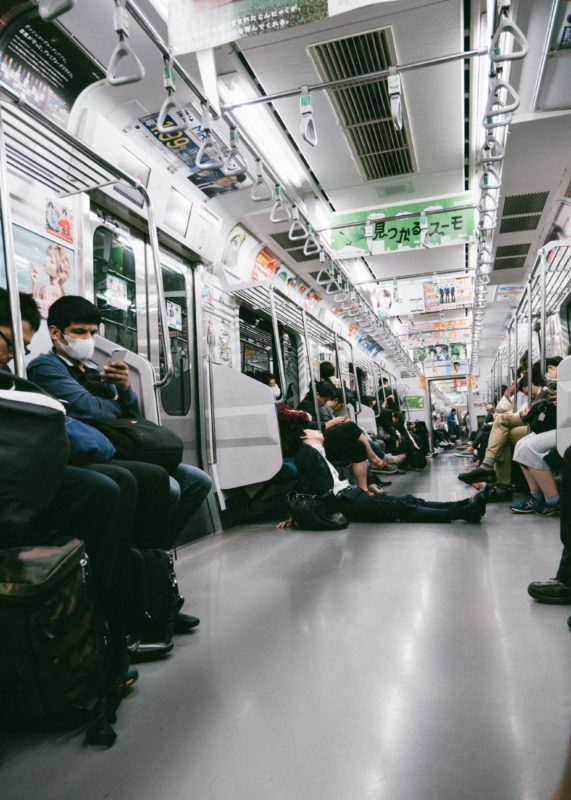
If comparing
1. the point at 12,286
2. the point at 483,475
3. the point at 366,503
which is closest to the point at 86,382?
the point at 12,286

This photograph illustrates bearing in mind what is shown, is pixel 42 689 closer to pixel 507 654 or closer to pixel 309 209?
pixel 507 654

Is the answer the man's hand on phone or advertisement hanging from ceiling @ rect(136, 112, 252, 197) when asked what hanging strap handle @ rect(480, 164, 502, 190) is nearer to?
advertisement hanging from ceiling @ rect(136, 112, 252, 197)

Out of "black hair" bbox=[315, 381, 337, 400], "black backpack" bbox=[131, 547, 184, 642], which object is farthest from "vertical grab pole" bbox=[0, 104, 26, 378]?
"black hair" bbox=[315, 381, 337, 400]

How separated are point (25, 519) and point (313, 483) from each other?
11.1 feet

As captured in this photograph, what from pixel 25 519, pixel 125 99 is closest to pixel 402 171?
pixel 125 99

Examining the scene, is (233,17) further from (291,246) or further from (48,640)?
(291,246)

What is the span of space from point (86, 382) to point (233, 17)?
1.87 m

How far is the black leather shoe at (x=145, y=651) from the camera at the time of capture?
1945 millimetres

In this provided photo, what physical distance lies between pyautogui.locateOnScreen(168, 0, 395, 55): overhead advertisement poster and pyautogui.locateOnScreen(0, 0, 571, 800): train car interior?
14 millimetres

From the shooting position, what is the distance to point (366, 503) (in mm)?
4613

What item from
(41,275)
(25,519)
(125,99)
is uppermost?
(125,99)

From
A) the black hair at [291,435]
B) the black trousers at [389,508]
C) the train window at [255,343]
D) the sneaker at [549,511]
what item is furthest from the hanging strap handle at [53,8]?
the sneaker at [549,511]

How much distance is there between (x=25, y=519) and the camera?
132 cm

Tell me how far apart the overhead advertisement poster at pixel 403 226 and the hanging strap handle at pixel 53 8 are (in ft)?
16.9
